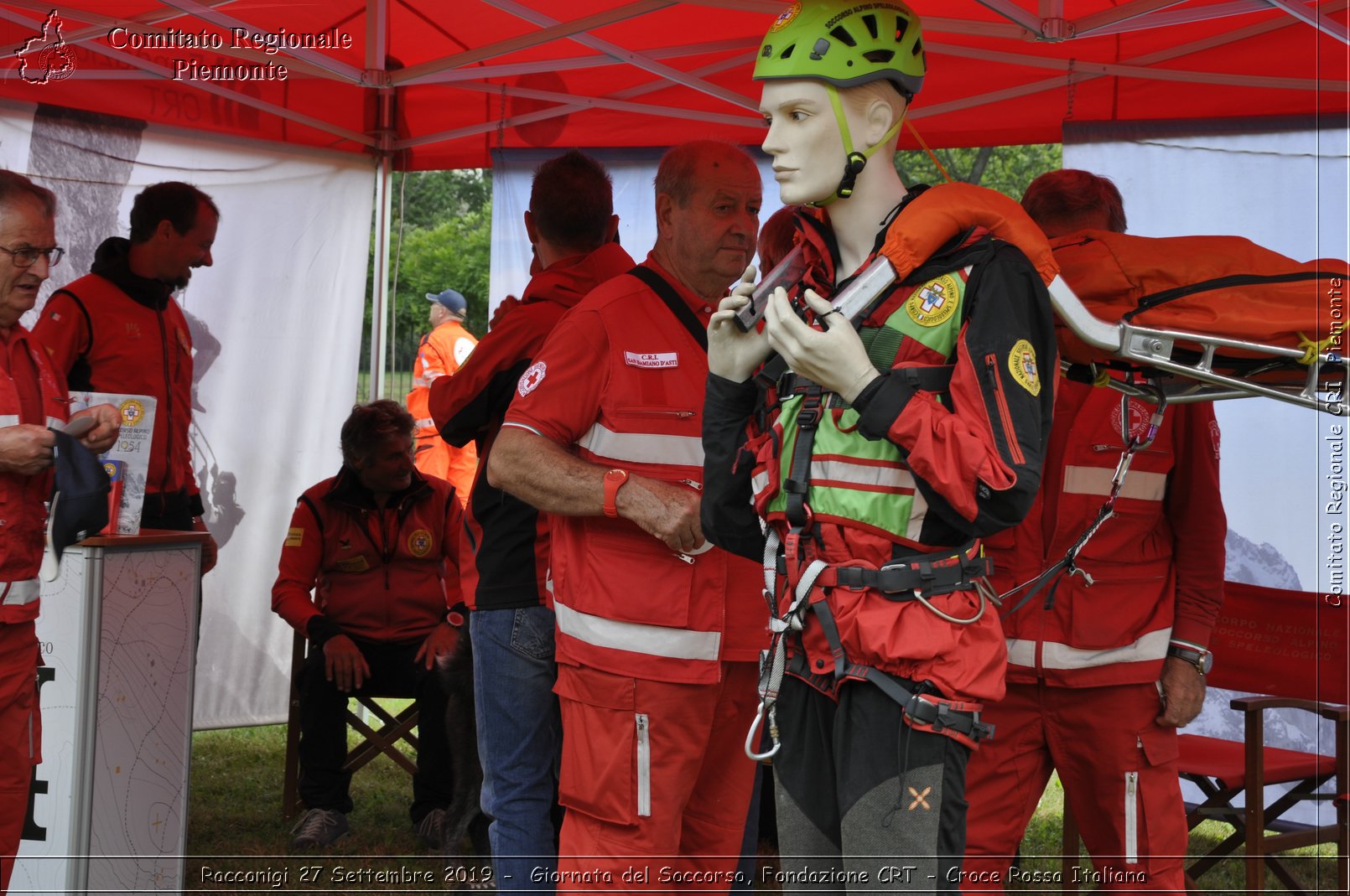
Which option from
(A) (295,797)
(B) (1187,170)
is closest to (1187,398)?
(B) (1187,170)

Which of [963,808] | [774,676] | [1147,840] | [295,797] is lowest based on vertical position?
[295,797]

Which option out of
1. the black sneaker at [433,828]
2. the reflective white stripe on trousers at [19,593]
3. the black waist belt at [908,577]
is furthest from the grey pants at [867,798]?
the black sneaker at [433,828]

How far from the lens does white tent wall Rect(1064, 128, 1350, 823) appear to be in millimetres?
5562

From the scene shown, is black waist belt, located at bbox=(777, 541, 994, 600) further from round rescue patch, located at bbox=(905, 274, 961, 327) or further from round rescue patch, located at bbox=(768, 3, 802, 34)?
round rescue patch, located at bbox=(768, 3, 802, 34)

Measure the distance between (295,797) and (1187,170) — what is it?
4779mm

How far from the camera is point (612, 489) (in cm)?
303

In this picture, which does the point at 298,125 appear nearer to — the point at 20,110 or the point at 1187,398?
the point at 20,110

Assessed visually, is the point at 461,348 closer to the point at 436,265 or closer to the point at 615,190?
the point at 615,190

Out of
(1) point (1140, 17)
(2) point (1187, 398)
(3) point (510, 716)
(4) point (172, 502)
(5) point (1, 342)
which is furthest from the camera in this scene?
(4) point (172, 502)

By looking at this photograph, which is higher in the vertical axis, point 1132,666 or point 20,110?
point 20,110

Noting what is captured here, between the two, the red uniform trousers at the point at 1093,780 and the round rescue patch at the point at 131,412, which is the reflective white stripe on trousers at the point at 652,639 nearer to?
the red uniform trousers at the point at 1093,780

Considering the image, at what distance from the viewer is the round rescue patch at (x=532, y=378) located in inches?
126

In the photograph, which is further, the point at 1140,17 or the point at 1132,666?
the point at 1140,17

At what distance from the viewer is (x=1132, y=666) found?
327cm
